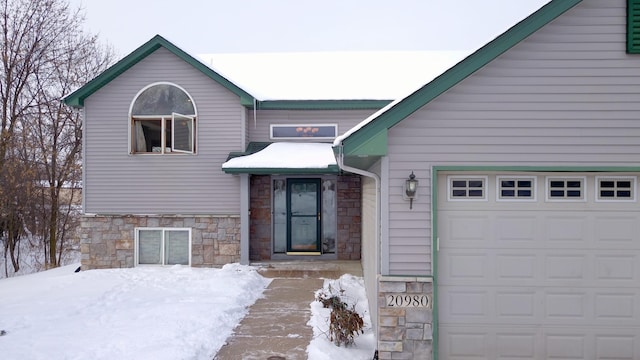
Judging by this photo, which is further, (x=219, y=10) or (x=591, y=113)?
(x=219, y=10)

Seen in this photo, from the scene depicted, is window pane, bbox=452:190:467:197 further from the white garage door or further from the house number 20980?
the house number 20980

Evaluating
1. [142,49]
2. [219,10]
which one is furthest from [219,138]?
[219,10]

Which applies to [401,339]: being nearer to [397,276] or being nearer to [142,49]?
[397,276]

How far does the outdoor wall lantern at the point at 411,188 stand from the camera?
5.27 m

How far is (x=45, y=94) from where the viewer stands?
17812 millimetres

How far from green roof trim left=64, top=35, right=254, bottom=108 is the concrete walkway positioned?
443 cm

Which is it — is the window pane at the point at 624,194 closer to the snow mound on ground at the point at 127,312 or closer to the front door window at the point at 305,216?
the snow mound on ground at the point at 127,312

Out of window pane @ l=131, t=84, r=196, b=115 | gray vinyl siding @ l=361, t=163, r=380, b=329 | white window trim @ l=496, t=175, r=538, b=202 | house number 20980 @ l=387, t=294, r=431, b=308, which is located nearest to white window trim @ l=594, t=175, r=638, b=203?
white window trim @ l=496, t=175, r=538, b=202

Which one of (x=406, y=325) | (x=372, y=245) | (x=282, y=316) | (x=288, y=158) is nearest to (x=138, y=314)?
(x=282, y=316)

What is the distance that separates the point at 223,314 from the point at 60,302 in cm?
322

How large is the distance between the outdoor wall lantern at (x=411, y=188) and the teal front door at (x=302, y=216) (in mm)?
6686

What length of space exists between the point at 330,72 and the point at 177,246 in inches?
259

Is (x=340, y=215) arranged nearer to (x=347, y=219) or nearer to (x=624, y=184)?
(x=347, y=219)

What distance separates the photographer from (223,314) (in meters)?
7.21
